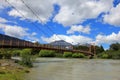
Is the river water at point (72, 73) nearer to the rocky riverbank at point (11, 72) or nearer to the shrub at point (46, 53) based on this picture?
the rocky riverbank at point (11, 72)

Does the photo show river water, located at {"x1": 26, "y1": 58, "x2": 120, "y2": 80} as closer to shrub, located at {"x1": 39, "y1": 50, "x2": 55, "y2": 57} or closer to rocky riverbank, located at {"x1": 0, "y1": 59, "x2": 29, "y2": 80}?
rocky riverbank, located at {"x1": 0, "y1": 59, "x2": 29, "y2": 80}

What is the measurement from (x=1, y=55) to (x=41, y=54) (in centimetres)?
5798

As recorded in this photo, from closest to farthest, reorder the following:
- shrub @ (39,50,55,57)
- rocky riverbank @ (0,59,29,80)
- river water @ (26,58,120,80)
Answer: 1. rocky riverbank @ (0,59,29,80)
2. river water @ (26,58,120,80)
3. shrub @ (39,50,55,57)

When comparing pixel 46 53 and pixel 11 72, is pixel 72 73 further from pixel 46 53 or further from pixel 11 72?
pixel 46 53

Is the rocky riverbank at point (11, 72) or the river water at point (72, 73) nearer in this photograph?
the rocky riverbank at point (11, 72)

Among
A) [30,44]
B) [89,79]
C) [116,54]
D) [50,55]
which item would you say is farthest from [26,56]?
[116,54]

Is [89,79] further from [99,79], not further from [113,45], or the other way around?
[113,45]

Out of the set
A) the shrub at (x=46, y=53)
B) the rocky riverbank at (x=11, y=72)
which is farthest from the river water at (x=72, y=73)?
the shrub at (x=46, y=53)

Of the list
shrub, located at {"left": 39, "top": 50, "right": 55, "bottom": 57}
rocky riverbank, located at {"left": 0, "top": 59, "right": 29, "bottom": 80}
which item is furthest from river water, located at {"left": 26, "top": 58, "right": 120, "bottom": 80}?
shrub, located at {"left": 39, "top": 50, "right": 55, "bottom": 57}

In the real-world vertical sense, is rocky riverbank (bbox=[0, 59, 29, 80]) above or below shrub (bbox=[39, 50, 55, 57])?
below

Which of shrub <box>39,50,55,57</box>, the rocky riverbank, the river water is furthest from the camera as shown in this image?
shrub <box>39,50,55,57</box>

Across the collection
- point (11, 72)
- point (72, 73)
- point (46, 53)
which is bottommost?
point (72, 73)

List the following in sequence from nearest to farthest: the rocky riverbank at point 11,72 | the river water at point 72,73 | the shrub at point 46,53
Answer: the rocky riverbank at point 11,72
the river water at point 72,73
the shrub at point 46,53

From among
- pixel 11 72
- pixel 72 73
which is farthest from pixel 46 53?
pixel 11 72
